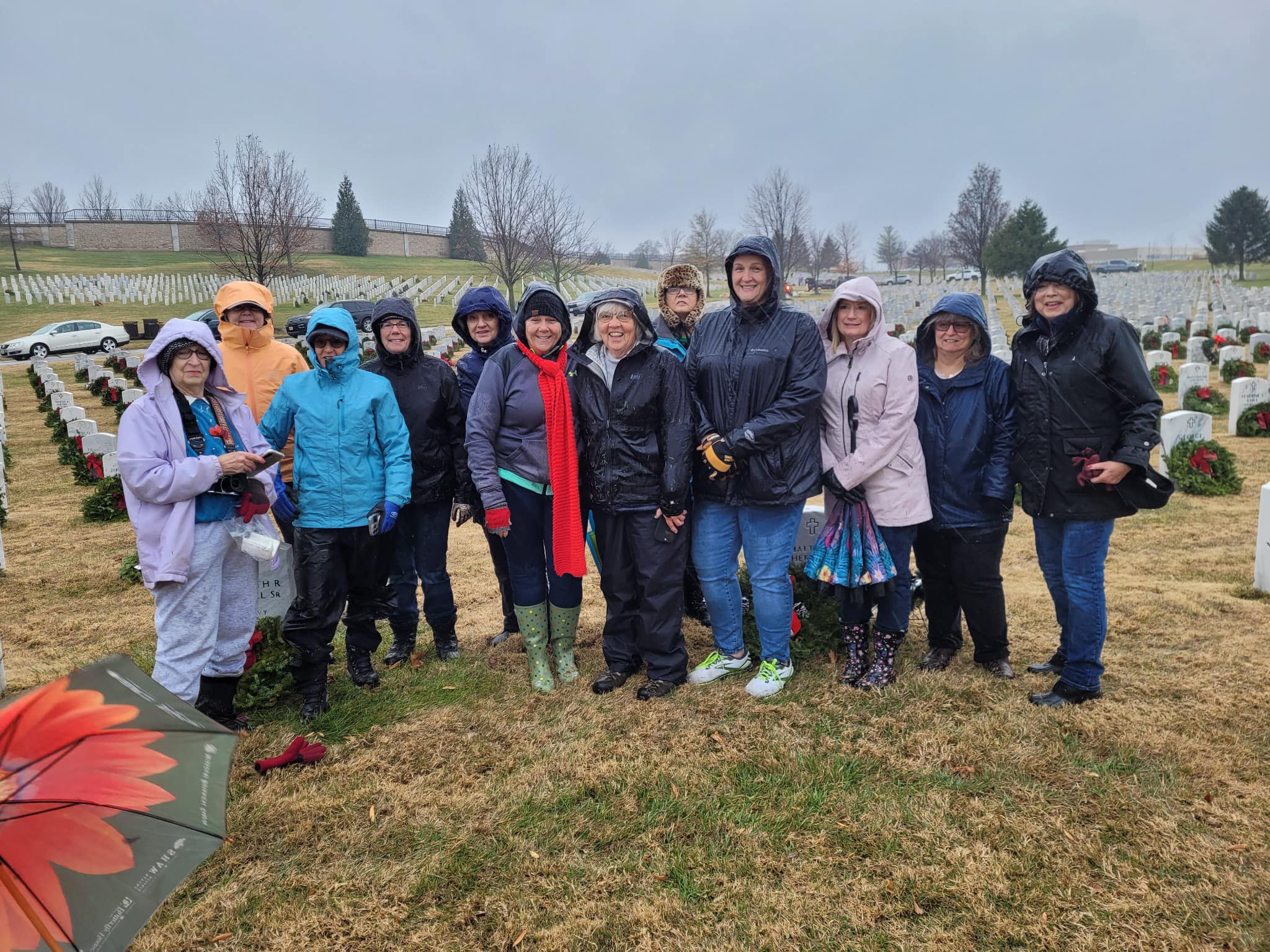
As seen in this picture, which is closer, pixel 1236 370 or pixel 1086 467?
pixel 1086 467

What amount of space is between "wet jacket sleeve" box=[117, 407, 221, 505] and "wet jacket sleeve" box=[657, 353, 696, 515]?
1.79 meters

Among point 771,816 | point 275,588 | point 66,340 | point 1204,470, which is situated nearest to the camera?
point 771,816

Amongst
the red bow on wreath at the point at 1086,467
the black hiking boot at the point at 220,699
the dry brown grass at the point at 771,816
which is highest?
the red bow on wreath at the point at 1086,467

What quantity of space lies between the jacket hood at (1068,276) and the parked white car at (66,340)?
2458 cm

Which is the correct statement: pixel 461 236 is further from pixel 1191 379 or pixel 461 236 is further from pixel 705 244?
pixel 1191 379

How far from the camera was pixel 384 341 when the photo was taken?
3938 millimetres

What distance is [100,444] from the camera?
331 inches

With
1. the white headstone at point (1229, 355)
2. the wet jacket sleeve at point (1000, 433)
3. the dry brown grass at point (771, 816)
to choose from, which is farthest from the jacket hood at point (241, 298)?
the white headstone at point (1229, 355)

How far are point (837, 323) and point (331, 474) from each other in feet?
7.74

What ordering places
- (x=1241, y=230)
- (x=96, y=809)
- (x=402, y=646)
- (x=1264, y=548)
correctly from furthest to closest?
(x=1241, y=230)
(x=1264, y=548)
(x=402, y=646)
(x=96, y=809)

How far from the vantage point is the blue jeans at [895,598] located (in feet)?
11.6

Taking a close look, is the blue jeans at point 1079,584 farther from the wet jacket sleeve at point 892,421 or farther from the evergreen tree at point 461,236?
the evergreen tree at point 461,236

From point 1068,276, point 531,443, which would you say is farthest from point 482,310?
point 1068,276

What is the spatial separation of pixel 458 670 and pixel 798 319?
2.47 metres
